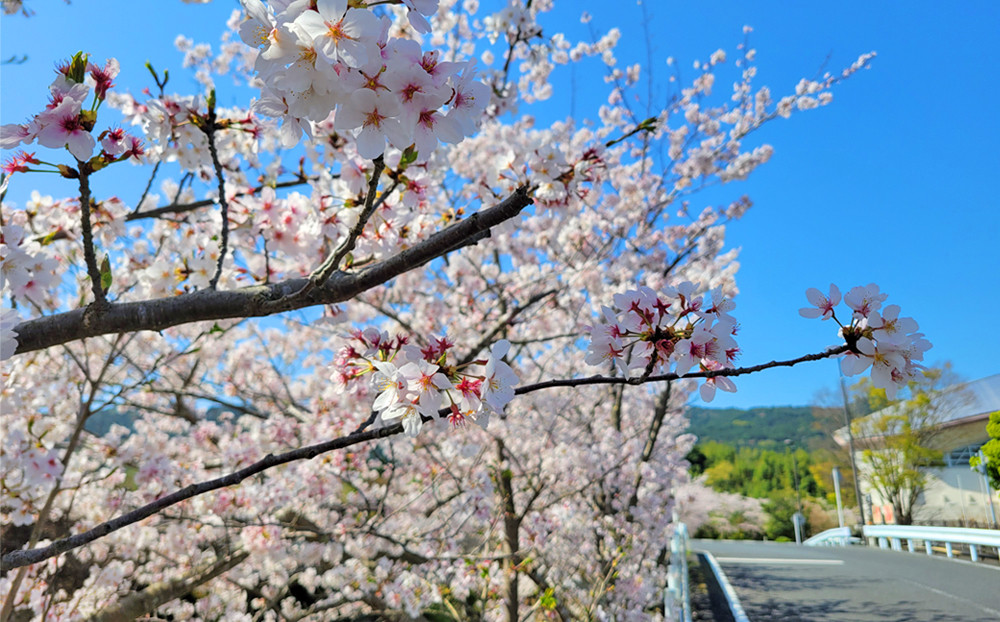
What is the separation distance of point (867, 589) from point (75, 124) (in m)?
10.7

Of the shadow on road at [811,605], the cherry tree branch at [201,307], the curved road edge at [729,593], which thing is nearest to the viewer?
the cherry tree branch at [201,307]

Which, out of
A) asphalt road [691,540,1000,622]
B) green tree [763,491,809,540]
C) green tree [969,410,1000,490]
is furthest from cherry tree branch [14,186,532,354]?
green tree [763,491,809,540]

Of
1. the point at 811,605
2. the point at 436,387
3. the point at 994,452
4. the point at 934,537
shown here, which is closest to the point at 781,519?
the point at 994,452

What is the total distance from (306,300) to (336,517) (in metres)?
4.73

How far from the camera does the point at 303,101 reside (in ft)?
3.26

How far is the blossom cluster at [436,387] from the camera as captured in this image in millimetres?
1188

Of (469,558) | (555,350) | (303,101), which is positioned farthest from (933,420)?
(303,101)

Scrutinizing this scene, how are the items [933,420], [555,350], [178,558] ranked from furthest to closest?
[933,420], [555,350], [178,558]

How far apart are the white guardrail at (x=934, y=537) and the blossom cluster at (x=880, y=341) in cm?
1246

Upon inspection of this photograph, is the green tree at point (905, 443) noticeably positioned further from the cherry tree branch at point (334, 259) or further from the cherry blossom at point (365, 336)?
the cherry tree branch at point (334, 259)

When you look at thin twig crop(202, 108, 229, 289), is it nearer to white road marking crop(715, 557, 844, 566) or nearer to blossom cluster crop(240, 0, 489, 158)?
blossom cluster crop(240, 0, 489, 158)

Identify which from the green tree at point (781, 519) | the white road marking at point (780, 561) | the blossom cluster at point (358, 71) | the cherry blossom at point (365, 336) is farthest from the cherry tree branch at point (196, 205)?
the green tree at point (781, 519)

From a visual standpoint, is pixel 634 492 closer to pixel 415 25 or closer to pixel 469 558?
pixel 469 558

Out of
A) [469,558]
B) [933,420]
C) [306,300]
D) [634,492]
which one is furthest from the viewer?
[933,420]
